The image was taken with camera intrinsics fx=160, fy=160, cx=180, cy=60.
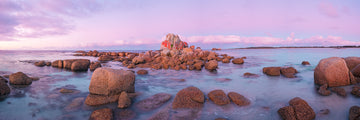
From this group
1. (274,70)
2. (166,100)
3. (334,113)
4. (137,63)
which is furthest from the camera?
(137,63)

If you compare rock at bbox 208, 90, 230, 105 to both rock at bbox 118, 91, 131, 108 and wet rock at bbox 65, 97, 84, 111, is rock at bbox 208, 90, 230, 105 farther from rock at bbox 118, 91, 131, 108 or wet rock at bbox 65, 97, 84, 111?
wet rock at bbox 65, 97, 84, 111

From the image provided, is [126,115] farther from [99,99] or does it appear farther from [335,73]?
[335,73]

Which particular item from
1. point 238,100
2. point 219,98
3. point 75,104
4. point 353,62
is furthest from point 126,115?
point 353,62

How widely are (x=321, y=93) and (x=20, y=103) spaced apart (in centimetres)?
1356

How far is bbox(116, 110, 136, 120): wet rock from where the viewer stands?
5.27 m

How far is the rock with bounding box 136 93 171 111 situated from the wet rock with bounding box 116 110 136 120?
536mm

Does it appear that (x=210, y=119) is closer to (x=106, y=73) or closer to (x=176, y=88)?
(x=176, y=88)

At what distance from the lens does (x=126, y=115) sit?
5.45m

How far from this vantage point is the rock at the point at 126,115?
208 inches

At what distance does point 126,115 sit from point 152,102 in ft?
4.85

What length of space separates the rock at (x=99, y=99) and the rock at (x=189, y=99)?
256 centimetres

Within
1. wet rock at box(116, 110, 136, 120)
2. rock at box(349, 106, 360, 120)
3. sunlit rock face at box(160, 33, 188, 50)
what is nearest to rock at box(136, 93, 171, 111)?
wet rock at box(116, 110, 136, 120)

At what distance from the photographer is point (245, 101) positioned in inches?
261

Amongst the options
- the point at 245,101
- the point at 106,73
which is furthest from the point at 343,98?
the point at 106,73
